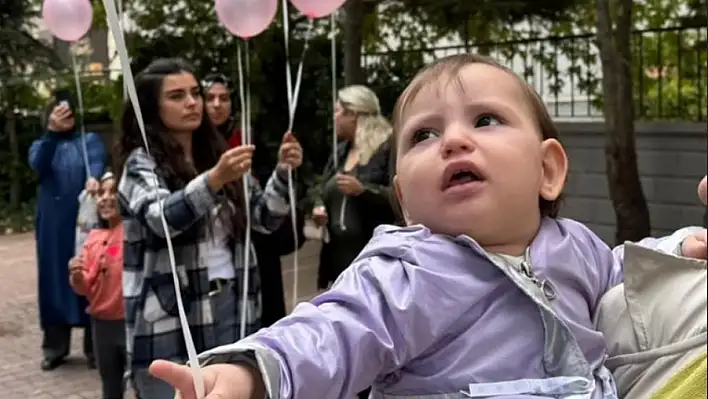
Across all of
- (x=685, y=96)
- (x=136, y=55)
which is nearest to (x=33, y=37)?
(x=136, y=55)

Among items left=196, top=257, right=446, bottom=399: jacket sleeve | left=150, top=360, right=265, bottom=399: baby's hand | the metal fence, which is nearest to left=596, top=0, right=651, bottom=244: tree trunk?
the metal fence

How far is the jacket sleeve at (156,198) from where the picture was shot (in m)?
3.18

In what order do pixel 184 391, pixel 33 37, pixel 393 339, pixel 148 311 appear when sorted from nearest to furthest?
pixel 184 391, pixel 393 339, pixel 148 311, pixel 33 37

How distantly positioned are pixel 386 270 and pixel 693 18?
729 centimetres

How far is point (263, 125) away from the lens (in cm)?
1031

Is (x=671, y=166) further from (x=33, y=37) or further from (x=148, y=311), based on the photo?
(x=33, y=37)

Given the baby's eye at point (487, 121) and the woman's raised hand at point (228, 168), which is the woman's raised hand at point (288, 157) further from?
the baby's eye at point (487, 121)

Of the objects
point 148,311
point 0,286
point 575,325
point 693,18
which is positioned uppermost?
point 693,18

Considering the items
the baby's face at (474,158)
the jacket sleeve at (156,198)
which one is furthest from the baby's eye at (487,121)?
the jacket sleeve at (156,198)

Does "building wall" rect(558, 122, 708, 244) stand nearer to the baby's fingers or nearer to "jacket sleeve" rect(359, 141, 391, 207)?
"jacket sleeve" rect(359, 141, 391, 207)

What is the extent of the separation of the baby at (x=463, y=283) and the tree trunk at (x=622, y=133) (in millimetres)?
5762

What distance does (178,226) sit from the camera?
319cm

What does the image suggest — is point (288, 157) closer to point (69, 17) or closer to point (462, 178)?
point (69, 17)

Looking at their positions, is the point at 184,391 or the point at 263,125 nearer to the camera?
the point at 184,391
